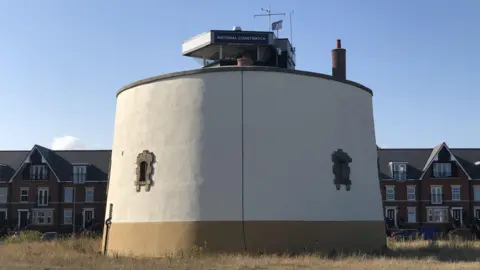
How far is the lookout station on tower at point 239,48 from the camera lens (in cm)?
2916

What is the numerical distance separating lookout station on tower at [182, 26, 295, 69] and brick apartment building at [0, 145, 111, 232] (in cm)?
4256

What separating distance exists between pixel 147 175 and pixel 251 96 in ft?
17.4

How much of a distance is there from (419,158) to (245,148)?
51.8m

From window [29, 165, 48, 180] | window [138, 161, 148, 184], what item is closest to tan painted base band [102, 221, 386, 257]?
window [138, 161, 148, 184]

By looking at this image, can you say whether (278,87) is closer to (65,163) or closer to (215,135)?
(215,135)

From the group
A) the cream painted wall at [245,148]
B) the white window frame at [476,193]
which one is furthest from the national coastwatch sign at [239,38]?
the white window frame at [476,193]

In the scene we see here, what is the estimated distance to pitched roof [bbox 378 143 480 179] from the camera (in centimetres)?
6944

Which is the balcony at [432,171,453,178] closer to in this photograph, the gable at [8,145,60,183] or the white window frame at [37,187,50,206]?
the gable at [8,145,60,183]

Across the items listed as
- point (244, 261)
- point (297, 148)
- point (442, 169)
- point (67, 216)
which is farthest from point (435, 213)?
point (244, 261)

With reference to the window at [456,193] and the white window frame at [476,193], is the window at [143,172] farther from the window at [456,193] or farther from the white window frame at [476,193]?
the white window frame at [476,193]

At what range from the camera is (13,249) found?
26766 millimetres

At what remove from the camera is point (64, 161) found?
72.5 m

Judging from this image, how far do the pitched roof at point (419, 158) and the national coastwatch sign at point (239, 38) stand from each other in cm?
4329

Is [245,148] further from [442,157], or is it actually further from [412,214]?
[442,157]
